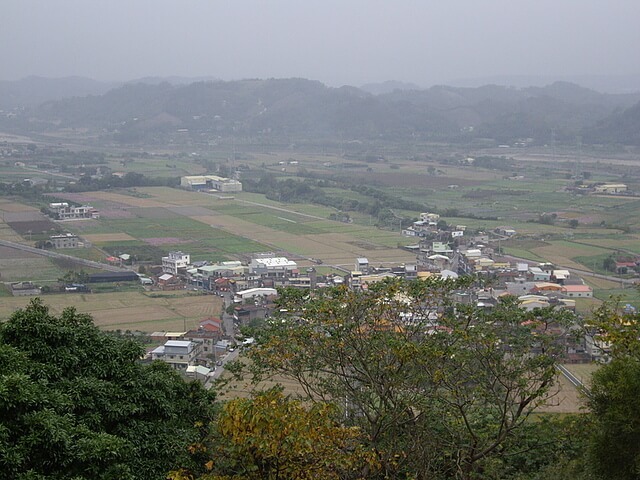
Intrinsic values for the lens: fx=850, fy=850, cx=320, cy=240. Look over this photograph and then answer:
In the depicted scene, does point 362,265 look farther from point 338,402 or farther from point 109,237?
point 338,402

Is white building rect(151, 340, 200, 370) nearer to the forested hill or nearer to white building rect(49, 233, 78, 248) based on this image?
white building rect(49, 233, 78, 248)

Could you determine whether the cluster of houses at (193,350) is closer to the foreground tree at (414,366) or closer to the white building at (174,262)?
the foreground tree at (414,366)

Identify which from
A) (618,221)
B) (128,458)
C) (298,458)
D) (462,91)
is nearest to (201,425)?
(128,458)

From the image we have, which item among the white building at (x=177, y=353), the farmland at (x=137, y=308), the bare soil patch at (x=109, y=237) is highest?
the white building at (x=177, y=353)

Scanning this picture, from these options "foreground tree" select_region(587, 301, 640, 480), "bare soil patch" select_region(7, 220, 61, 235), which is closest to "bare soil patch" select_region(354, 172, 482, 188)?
"bare soil patch" select_region(7, 220, 61, 235)

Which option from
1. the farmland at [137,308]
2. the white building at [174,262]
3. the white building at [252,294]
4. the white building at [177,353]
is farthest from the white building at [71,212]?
the white building at [177,353]

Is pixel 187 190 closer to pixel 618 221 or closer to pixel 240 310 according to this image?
pixel 618 221
